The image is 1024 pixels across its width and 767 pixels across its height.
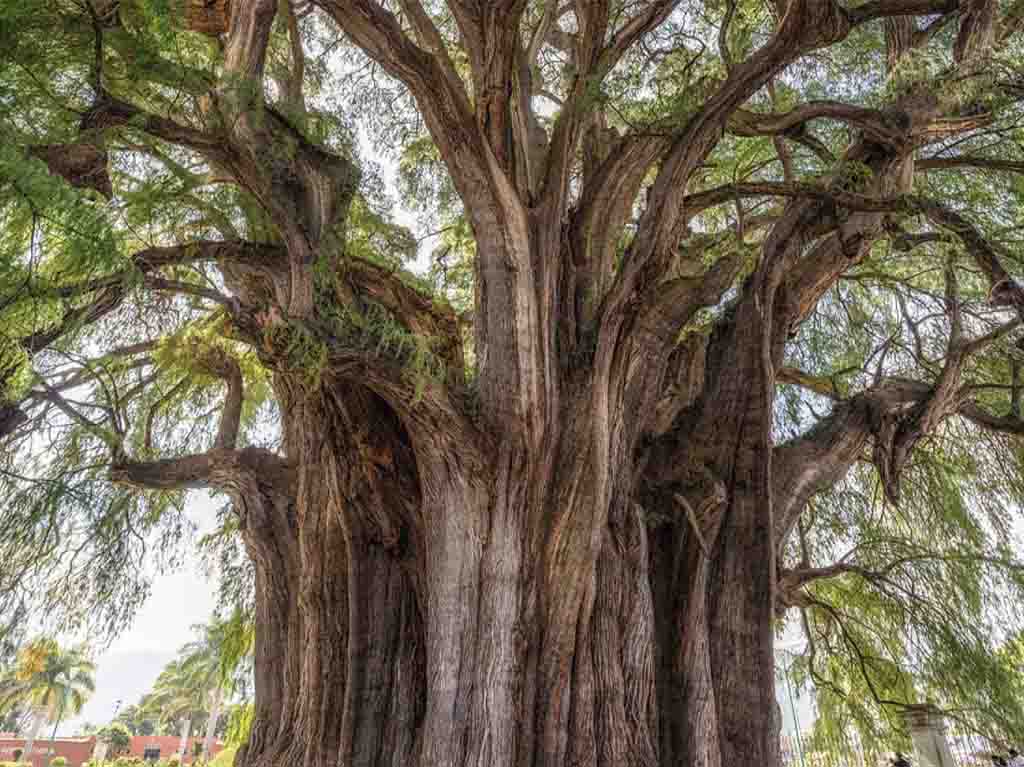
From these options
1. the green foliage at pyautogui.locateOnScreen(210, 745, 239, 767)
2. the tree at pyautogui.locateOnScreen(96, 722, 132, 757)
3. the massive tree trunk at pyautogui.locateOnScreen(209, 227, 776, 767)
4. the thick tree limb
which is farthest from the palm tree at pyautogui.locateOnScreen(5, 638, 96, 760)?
the massive tree trunk at pyautogui.locateOnScreen(209, 227, 776, 767)

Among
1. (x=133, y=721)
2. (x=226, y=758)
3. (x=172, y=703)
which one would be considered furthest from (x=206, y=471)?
(x=133, y=721)

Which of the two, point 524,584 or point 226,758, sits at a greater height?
point 524,584

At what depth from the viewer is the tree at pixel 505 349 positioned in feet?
8.36

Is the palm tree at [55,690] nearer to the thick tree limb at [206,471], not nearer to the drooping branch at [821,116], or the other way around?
the thick tree limb at [206,471]

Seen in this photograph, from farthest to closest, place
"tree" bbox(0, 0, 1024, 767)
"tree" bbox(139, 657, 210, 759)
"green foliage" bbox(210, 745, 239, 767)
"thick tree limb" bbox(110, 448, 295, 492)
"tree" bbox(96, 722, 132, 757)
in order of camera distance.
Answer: "tree" bbox(96, 722, 132, 757), "tree" bbox(139, 657, 210, 759), "green foliage" bbox(210, 745, 239, 767), "thick tree limb" bbox(110, 448, 295, 492), "tree" bbox(0, 0, 1024, 767)

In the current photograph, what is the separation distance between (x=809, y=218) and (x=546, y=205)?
1458mm

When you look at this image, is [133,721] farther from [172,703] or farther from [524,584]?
[524,584]

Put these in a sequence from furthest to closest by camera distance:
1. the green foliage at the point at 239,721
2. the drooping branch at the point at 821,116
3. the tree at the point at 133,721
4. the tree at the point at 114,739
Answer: the tree at the point at 133,721, the tree at the point at 114,739, the green foliage at the point at 239,721, the drooping branch at the point at 821,116

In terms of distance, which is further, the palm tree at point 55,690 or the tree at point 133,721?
Result: the tree at point 133,721

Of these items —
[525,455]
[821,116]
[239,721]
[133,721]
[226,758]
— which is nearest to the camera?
[525,455]

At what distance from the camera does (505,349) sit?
2.96 meters

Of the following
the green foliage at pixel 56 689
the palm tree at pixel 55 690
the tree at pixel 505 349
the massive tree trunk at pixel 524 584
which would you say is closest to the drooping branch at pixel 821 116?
the tree at pixel 505 349

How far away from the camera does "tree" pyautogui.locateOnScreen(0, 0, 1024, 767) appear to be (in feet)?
8.36

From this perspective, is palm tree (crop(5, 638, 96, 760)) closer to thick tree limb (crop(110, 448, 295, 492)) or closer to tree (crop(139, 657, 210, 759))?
tree (crop(139, 657, 210, 759))
